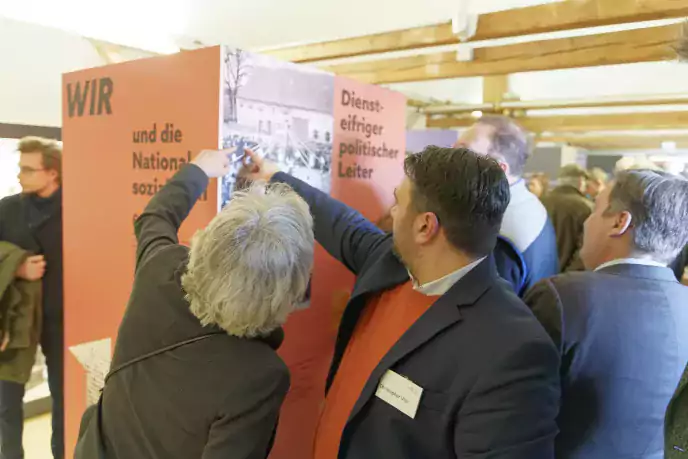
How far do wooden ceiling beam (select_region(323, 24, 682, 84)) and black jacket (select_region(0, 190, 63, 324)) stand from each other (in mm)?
2285

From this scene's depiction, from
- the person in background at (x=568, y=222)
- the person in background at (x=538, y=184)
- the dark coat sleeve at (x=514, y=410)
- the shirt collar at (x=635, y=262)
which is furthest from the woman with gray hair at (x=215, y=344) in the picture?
the person in background at (x=538, y=184)

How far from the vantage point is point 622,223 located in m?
1.34

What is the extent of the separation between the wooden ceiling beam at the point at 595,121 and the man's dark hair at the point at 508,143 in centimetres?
337

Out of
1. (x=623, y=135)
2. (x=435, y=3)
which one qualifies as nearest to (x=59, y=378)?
(x=435, y=3)

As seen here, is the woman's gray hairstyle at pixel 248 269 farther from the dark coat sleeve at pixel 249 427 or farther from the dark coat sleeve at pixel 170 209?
the dark coat sleeve at pixel 170 209

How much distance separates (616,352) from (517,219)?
585mm

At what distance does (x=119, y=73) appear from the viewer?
1.91 metres

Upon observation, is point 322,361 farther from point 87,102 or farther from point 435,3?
point 435,3

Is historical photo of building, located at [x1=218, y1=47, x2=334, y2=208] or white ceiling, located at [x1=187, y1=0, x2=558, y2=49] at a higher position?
white ceiling, located at [x1=187, y1=0, x2=558, y2=49]

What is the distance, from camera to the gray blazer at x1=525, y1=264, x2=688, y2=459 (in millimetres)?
1267

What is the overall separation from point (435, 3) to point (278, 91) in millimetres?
1815

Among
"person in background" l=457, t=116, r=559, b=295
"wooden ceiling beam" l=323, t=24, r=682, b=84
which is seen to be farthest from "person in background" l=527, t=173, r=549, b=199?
"person in background" l=457, t=116, r=559, b=295

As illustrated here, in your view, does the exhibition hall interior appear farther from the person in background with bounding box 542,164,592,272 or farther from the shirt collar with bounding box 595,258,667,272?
the person in background with bounding box 542,164,592,272

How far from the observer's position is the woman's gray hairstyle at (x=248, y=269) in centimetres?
112
